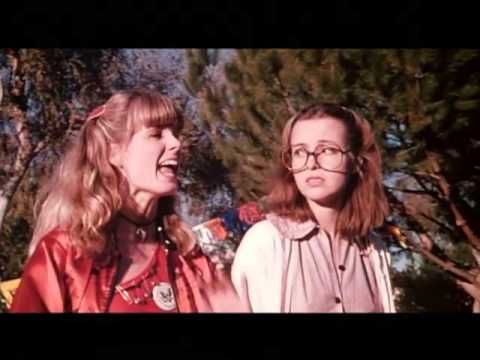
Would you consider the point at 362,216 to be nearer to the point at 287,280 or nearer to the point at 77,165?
the point at 287,280

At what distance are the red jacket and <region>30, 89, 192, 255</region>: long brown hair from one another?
5cm

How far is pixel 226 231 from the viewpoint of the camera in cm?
272

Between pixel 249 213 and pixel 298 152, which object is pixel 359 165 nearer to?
pixel 298 152

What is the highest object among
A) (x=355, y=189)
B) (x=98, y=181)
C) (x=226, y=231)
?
(x=98, y=181)

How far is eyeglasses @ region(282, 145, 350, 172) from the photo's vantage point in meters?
2.71

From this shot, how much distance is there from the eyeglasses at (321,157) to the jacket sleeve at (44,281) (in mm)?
980

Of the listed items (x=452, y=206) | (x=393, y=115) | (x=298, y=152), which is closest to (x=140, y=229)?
(x=298, y=152)

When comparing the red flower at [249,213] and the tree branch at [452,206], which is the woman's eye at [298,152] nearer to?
the red flower at [249,213]

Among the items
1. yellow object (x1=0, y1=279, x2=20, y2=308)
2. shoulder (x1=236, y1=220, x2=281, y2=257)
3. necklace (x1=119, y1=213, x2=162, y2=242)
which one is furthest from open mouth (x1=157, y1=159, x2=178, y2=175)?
yellow object (x1=0, y1=279, x2=20, y2=308)

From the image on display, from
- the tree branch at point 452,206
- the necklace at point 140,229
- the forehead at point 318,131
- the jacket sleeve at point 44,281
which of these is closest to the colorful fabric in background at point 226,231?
the necklace at point 140,229

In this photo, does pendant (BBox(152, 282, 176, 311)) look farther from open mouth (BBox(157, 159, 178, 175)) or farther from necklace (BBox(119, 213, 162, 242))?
open mouth (BBox(157, 159, 178, 175))

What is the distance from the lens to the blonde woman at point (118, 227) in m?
2.66

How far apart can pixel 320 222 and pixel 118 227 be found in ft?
2.66

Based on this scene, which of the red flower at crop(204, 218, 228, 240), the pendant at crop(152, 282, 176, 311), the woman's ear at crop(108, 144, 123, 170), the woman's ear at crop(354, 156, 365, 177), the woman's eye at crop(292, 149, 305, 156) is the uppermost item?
the woman's ear at crop(108, 144, 123, 170)
